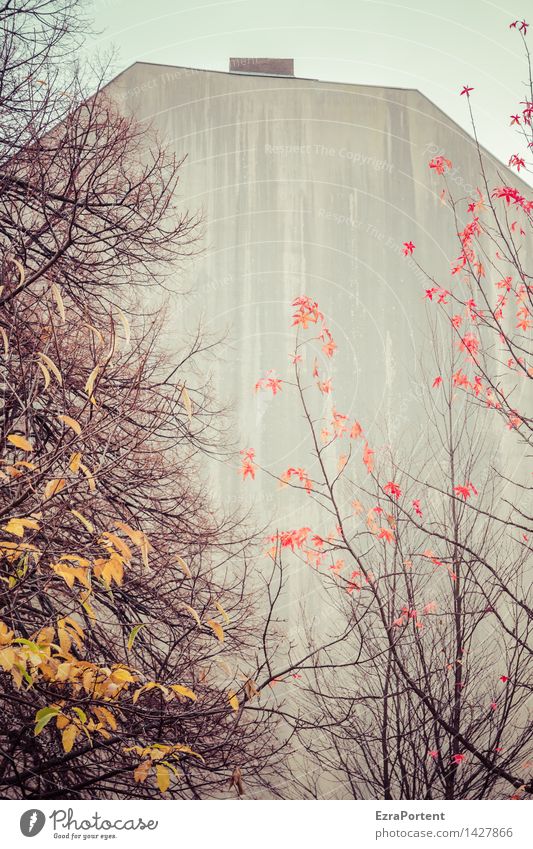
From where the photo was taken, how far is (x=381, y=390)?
4336 millimetres

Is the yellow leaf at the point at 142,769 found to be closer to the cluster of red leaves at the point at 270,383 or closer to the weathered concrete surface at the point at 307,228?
the weathered concrete surface at the point at 307,228

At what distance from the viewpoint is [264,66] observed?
398 centimetres

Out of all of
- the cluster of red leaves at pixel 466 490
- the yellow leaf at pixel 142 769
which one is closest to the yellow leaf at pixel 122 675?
the yellow leaf at pixel 142 769

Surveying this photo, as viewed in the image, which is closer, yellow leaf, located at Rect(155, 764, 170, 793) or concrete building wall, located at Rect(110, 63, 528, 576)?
yellow leaf, located at Rect(155, 764, 170, 793)

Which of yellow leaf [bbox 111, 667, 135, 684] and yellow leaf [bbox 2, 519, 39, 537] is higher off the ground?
yellow leaf [bbox 2, 519, 39, 537]

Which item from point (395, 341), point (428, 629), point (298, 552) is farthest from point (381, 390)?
point (428, 629)

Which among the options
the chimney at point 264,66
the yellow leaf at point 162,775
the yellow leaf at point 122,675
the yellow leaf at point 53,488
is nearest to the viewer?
the yellow leaf at point 53,488

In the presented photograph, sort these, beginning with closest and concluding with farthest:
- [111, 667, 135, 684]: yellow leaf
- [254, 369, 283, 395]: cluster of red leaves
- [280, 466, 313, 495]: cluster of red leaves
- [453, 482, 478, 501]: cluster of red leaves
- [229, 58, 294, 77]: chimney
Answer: [111, 667, 135, 684]: yellow leaf < [453, 482, 478, 501]: cluster of red leaves < [229, 58, 294, 77]: chimney < [280, 466, 313, 495]: cluster of red leaves < [254, 369, 283, 395]: cluster of red leaves

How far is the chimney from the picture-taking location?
12.8 feet

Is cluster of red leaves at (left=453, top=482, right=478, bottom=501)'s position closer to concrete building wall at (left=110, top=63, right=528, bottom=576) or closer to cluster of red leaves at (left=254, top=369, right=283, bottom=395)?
concrete building wall at (left=110, top=63, right=528, bottom=576)

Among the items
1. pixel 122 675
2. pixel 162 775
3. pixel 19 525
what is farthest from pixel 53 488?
pixel 162 775

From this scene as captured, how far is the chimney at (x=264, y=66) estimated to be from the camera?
12.8ft

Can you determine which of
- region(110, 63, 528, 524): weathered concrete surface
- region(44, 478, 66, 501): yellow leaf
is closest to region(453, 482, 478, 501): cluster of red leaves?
region(110, 63, 528, 524): weathered concrete surface

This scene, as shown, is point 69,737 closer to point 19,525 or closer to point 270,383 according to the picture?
point 19,525
